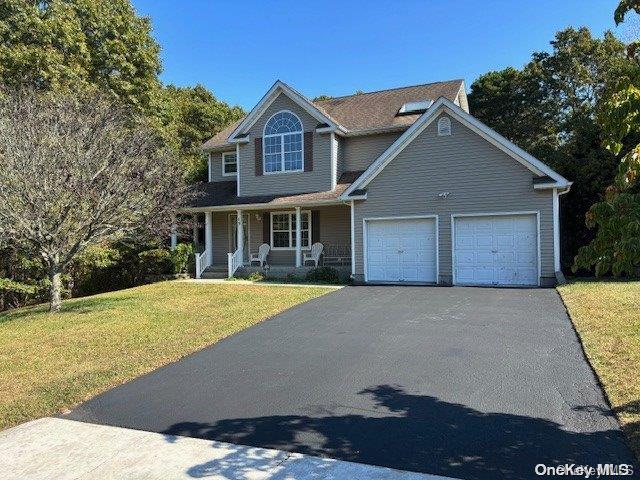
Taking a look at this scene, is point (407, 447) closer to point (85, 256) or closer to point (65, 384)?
point (65, 384)

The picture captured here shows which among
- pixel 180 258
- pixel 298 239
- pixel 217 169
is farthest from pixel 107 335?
pixel 217 169

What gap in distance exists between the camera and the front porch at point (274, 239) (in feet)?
61.6

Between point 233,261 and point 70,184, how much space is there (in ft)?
27.4

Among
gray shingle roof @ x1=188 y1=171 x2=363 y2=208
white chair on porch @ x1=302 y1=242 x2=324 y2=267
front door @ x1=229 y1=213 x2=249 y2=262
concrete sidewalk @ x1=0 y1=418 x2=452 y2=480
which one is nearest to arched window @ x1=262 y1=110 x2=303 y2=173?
gray shingle roof @ x1=188 y1=171 x2=363 y2=208

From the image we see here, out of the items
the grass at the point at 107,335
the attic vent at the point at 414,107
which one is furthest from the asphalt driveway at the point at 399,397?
the attic vent at the point at 414,107

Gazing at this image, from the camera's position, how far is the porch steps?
19327mm

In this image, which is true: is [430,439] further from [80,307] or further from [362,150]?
[362,150]

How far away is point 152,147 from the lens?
629 inches

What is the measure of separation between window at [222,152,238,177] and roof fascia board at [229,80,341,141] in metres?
2.19

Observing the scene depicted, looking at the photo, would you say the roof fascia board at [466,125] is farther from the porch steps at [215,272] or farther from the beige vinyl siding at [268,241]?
the porch steps at [215,272]

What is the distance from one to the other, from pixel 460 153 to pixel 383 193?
2770 millimetres

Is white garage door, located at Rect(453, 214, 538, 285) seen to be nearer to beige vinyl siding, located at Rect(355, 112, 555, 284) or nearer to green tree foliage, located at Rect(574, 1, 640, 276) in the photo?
beige vinyl siding, located at Rect(355, 112, 555, 284)

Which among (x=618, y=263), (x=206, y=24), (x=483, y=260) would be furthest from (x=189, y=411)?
(x=206, y=24)

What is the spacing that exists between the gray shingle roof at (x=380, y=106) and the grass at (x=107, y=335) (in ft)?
27.8
